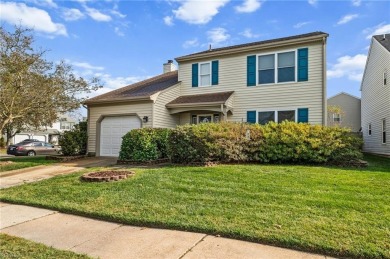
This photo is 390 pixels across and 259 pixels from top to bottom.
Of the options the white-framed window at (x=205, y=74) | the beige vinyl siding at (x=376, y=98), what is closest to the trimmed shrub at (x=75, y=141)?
the white-framed window at (x=205, y=74)

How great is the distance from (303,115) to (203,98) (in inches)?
193

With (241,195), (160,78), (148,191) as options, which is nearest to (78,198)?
(148,191)

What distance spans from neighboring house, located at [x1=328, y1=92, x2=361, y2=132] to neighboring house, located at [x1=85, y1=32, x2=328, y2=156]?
1899 cm

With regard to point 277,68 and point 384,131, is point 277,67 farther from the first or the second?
point 384,131

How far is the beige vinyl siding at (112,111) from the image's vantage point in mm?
13461

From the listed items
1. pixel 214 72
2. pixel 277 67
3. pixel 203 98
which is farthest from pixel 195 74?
pixel 277 67

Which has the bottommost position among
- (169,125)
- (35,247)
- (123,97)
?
(35,247)

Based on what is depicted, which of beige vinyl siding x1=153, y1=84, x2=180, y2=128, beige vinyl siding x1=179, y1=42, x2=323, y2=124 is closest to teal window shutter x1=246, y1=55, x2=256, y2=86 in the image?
beige vinyl siding x1=179, y1=42, x2=323, y2=124

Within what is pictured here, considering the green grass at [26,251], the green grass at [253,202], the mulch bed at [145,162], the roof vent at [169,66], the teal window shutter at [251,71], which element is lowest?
the green grass at [26,251]

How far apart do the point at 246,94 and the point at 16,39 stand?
36.1 feet

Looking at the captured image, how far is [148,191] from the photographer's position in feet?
20.5

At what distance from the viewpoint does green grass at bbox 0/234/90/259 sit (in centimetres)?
343

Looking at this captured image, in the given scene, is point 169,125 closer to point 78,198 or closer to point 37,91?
point 37,91

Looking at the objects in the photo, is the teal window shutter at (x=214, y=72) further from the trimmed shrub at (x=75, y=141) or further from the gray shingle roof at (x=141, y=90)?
the trimmed shrub at (x=75, y=141)
